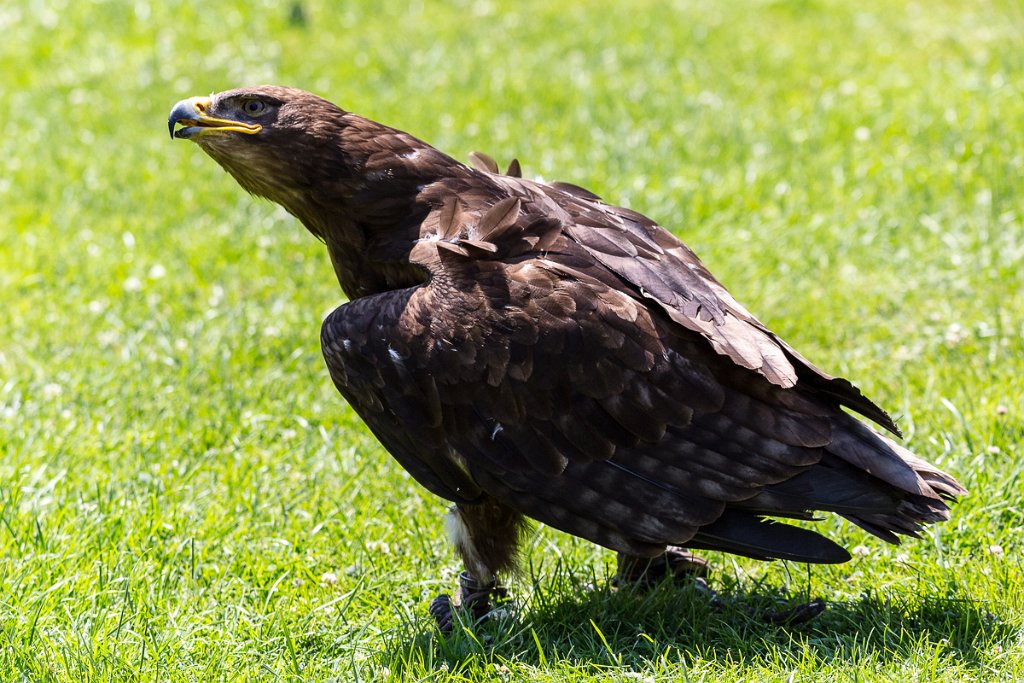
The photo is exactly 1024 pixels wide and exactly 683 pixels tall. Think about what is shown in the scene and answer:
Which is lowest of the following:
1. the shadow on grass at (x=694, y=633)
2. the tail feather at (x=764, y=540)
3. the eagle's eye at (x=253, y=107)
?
the shadow on grass at (x=694, y=633)

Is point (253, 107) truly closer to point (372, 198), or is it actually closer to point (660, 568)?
point (372, 198)

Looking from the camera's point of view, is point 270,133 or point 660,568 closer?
point 270,133

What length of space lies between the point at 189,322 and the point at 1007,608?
410cm

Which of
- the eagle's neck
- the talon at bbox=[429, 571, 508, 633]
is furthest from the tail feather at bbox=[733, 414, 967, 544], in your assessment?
the eagle's neck

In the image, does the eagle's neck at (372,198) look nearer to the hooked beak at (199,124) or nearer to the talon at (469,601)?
the hooked beak at (199,124)

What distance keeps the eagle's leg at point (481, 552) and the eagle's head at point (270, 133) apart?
1.26 m

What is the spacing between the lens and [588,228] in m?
4.35

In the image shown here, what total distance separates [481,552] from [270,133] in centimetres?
160

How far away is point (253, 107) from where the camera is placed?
4.42 metres

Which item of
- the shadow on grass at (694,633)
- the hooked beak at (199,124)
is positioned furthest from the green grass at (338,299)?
the hooked beak at (199,124)

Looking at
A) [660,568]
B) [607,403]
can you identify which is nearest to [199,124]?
[607,403]

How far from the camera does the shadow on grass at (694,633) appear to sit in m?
3.82

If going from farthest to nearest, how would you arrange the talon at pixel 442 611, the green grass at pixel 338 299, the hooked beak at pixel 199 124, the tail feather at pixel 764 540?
1. the hooked beak at pixel 199 124
2. the talon at pixel 442 611
3. the green grass at pixel 338 299
4. the tail feather at pixel 764 540

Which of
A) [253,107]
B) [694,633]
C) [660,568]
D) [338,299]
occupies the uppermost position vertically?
[253,107]
